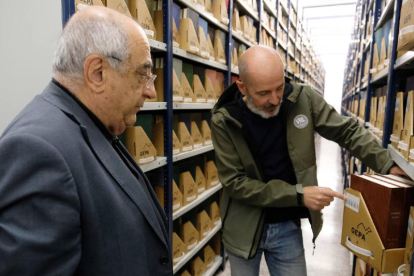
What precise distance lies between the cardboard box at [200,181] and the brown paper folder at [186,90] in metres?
0.58

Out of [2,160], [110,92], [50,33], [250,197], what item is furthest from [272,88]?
[2,160]

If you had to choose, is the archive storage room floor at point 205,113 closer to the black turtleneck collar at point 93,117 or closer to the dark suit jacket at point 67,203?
the black turtleneck collar at point 93,117

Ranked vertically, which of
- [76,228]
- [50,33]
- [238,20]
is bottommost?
[76,228]

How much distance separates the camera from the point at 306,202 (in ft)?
4.48

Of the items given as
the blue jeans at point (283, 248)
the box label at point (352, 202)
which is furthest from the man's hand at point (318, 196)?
the blue jeans at point (283, 248)

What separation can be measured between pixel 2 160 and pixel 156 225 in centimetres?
44

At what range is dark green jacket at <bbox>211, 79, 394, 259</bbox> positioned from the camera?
58.4 inches

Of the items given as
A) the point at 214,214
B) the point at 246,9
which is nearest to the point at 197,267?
the point at 214,214

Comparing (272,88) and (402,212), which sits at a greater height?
(272,88)

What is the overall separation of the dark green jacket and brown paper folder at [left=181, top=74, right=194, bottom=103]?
631 mm

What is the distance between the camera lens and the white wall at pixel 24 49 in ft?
4.18

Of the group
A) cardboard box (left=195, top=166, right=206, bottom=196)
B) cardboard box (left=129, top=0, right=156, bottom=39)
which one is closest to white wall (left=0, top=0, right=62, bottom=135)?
cardboard box (left=129, top=0, right=156, bottom=39)

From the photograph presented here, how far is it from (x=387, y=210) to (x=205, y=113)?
5.84 ft

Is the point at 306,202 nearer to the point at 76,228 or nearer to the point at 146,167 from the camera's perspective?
the point at 146,167
